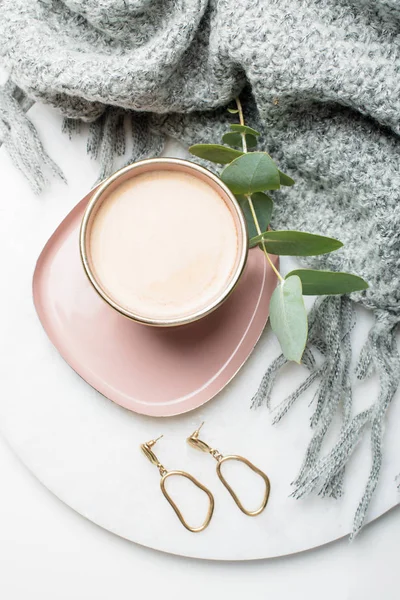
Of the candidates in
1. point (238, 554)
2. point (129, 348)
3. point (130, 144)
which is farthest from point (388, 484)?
point (130, 144)

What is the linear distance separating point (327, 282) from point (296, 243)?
0.13 ft

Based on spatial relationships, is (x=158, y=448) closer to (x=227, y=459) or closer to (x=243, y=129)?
(x=227, y=459)

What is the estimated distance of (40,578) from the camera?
58 centimetres

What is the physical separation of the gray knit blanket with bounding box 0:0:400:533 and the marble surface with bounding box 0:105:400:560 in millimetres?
17

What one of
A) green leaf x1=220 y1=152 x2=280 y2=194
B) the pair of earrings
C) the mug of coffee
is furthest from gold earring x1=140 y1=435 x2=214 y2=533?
green leaf x1=220 y1=152 x2=280 y2=194

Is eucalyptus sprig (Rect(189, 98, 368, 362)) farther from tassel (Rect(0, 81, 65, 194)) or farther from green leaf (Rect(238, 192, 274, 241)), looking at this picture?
tassel (Rect(0, 81, 65, 194))

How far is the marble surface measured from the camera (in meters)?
0.54

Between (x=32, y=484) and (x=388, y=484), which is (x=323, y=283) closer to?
(x=388, y=484)

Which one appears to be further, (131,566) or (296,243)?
(131,566)

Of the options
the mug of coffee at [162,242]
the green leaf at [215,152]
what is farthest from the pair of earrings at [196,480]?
the green leaf at [215,152]

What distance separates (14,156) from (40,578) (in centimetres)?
42

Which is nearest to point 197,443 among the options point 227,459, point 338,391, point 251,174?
point 227,459

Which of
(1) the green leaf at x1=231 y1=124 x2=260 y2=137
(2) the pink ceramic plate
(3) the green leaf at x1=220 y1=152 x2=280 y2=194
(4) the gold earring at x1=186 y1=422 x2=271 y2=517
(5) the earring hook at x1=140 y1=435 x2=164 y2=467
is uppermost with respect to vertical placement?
(1) the green leaf at x1=231 y1=124 x2=260 y2=137

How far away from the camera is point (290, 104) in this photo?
19.9 inches
